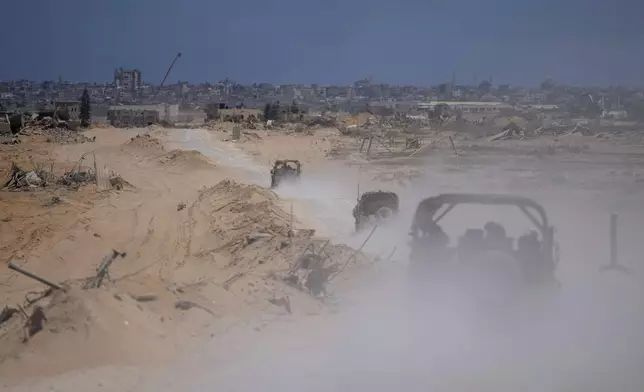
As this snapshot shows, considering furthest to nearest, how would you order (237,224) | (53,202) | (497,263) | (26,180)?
(26,180), (53,202), (237,224), (497,263)

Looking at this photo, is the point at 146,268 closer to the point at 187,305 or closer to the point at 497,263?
the point at 187,305

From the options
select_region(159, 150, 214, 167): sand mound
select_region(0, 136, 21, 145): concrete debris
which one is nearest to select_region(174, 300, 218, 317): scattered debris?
select_region(159, 150, 214, 167): sand mound

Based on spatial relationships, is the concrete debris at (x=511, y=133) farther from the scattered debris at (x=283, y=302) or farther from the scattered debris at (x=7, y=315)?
the scattered debris at (x=7, y=315)

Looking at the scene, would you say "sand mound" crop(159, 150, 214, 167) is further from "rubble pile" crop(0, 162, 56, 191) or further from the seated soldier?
the seated soldier

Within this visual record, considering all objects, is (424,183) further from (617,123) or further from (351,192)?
(617,123)

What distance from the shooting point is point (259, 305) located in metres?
10.1

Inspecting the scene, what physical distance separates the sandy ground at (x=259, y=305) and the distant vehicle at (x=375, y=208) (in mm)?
379

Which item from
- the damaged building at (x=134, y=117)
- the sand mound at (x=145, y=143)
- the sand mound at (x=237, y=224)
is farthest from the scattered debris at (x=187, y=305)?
the damaged building at (x=134, y=117)

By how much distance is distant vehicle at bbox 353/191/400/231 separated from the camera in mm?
17959

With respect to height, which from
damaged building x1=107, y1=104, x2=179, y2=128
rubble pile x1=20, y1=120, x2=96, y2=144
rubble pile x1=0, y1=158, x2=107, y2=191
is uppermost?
damaged building x1=107, y1=104, x2=179, y2=128

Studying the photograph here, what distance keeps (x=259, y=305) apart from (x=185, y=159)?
2730cm

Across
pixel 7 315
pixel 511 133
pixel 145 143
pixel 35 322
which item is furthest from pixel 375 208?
pixel 511 133

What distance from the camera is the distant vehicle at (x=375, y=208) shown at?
18.0m

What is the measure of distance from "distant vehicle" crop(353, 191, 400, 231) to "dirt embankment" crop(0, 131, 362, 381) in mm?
1533
